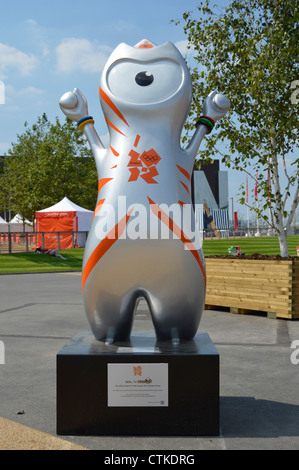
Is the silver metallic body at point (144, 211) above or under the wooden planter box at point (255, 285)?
above

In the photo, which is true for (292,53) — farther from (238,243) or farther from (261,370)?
(238,243)

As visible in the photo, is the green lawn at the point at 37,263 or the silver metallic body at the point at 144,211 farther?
the green lawn at the point at 37,263

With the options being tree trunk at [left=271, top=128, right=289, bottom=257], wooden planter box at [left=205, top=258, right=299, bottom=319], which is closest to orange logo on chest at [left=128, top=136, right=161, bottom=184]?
wooden planter box at [left=205, top=258, right=299, bottom=319]

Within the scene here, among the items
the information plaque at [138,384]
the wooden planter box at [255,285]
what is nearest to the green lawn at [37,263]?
the wooden planter box at [255,285]

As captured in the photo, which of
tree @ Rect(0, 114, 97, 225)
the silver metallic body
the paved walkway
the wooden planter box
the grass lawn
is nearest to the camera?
the paved walkway

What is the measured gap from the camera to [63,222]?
24234mm

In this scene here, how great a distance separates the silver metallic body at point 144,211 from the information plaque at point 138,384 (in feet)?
1.38

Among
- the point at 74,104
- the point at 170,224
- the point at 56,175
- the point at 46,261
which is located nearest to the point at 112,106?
the point at 74,104

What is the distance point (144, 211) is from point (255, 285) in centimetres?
461

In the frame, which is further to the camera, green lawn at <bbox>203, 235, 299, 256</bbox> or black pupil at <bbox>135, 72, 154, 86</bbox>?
green lawn at <bbox>203, 235, 299, 256</bbox>

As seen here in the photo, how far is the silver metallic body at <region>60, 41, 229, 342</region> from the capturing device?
3.57 meters

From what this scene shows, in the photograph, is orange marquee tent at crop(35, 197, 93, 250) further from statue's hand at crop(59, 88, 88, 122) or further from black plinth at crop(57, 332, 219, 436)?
black plinth at crop(57, 332, 219, 436)

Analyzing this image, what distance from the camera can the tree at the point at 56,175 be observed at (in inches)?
1155

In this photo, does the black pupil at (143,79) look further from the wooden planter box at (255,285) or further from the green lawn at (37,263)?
the green lawn at (37,263)
